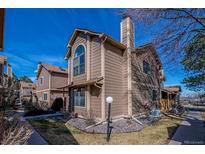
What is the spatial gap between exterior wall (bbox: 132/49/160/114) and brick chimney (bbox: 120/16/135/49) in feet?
2.49

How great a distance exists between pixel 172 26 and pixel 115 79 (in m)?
3.32

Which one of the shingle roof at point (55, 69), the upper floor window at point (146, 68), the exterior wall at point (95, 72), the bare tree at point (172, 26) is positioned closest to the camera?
the bare tree at point (172, 26)

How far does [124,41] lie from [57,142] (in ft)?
17.6

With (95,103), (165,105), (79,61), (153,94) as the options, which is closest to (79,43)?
(79,61)

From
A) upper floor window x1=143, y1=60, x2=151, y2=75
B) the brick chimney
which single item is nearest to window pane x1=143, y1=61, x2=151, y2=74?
upper floor window x1=143, y1=60, x2=151, y2=75

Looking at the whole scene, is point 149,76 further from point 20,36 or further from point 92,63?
point 20,36

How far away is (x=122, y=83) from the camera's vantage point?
7316 mm

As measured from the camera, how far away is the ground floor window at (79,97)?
24.8ft

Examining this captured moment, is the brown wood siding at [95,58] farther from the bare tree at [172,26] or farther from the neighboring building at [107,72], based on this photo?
the bare tree at [172,26]

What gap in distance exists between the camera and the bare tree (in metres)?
4.17

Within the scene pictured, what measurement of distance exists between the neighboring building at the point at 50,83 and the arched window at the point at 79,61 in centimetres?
498

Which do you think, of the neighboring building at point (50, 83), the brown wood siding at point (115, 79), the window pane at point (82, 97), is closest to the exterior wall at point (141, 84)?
the brown wood siding at point (115, 79)

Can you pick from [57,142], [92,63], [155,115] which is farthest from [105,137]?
[155,115]
